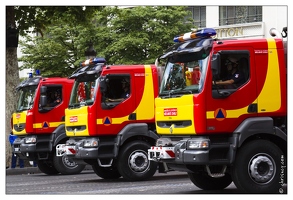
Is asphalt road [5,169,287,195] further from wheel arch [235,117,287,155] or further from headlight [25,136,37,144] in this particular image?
headlight [25,136,37,144]

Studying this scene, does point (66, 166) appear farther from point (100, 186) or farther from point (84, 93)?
point (100, 186)

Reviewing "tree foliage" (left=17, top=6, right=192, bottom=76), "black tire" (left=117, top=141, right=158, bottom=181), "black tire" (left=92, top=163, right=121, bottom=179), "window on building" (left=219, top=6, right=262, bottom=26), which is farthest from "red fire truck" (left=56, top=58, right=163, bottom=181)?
"window on building" (left=219, top=6, right=262, bottom=26)

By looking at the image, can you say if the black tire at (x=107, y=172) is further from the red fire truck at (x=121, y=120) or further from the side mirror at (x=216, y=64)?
the side mirror at (x=216, y=64)

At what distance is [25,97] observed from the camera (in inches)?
865

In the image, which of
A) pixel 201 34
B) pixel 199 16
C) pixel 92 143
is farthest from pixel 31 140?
pixel 199 16

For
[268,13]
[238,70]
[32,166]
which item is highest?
[268,13]

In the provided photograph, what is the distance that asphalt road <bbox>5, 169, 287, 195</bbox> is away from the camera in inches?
584

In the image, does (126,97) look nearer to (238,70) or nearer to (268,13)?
(238,70)

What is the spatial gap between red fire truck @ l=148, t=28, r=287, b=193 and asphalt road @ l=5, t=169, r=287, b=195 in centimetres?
81

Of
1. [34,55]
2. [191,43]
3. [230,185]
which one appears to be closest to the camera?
[191,43]

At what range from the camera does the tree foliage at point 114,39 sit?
32.7 metres

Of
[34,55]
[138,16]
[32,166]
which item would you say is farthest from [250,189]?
[34,55]

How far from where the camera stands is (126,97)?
1770cm
